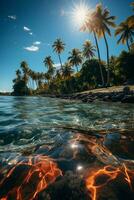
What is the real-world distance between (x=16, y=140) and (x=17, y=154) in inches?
46.7

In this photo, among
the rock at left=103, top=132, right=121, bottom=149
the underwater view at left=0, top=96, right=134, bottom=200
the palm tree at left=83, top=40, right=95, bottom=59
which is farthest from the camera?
the palm tree at left=83, top=40, right=95, bottom=59

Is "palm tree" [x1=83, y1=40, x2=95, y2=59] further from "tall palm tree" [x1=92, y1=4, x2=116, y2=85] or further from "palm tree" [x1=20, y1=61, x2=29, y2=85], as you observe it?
"palm tree" [x1=20, y1=61, x2=29, y2=85]

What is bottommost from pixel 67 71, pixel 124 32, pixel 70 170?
pixel 70 170

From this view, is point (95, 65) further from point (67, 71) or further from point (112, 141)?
point (112, 141)

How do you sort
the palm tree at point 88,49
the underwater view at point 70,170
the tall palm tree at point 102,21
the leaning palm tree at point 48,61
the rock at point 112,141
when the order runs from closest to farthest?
the underwater view at point 70,170
the rock at point 112,141
the tall palm tree at point 102,21
the palm tree at point 88,49
the leaning palm tree at point 48,61

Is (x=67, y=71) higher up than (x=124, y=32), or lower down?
lower down

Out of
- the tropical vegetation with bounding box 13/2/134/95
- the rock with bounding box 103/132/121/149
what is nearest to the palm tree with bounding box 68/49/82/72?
the tropical vegetation with bounding box 13/2/134/95

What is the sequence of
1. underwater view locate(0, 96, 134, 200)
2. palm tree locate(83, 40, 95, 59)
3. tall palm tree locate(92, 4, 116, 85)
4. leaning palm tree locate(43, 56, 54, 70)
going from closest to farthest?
underwater view locate(0, 96, 134, 200) → tall palm tree locate(92, 4, 116, 85) → palm tree locate(83, 40, 95, 59) → leaning palm tree locate(43, 56, 54, 70)

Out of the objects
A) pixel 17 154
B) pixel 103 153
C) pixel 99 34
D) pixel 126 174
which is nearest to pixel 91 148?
pixel 103 153

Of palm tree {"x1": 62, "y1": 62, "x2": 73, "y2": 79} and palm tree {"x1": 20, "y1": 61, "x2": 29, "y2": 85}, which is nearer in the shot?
palm tree {"x1": 62, "y1": 62, "x2": 73, "y2": 79}

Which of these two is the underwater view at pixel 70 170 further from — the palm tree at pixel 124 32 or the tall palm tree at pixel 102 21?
the palm tree at pixel 124 32

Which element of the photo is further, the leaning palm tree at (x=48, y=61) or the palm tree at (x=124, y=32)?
the leaning palm tree at (x=48, y=61)

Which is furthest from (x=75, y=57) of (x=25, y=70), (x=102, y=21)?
(x=25, y=70)

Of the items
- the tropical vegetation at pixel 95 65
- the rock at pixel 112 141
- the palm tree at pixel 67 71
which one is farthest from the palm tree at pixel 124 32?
the rock at pixel 112 141
